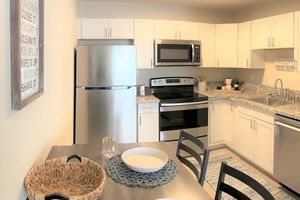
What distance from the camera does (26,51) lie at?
1.17 metres

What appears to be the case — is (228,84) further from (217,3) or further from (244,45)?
(217,3)

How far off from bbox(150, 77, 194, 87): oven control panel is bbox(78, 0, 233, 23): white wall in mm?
966

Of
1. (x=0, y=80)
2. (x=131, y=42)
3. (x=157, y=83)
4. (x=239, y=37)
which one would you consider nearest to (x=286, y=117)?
(x=239, y=37)

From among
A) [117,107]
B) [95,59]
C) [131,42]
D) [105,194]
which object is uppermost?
[131,42]

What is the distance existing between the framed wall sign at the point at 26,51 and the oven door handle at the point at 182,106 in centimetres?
245

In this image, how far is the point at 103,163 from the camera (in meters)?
1.65

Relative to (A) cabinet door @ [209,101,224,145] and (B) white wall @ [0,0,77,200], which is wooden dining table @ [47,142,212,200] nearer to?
(B) white wall @ [0,0,77,200]

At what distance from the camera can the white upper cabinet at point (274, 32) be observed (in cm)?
321

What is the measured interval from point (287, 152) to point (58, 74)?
2.42 meters

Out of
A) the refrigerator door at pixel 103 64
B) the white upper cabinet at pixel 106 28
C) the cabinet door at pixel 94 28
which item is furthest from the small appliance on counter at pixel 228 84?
the cabinet door at pixel 94 28

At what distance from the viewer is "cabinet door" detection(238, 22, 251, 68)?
156 inches

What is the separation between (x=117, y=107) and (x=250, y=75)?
2.39 meters

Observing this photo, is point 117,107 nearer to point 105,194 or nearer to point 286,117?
point 286,117

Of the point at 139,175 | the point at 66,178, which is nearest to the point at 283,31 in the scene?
the point at 139,175
